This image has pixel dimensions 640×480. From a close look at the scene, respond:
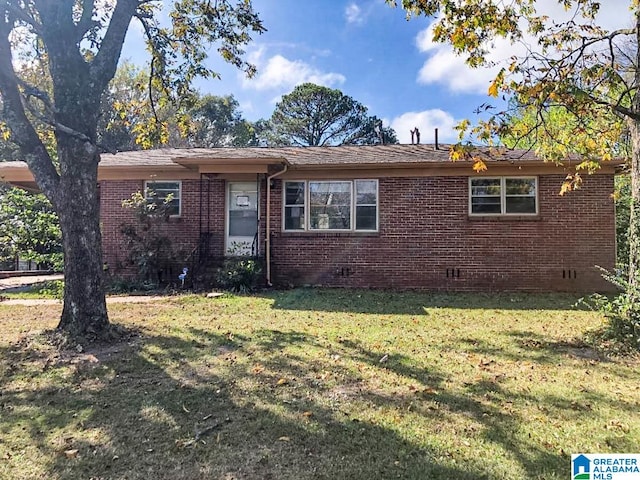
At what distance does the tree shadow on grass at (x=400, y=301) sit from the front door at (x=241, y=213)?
203 cm

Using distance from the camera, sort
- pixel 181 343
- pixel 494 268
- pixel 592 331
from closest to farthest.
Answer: pixel 181 343, pixel 592 331, pixel 494 268

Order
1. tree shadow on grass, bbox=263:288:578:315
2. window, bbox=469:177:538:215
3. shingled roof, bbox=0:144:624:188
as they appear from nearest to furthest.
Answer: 1. tree shadow on grass, bbox=263:288:578:315
2. shingled roof, bbox=0:144:624:188
3. window, bbox=469:177:538:215

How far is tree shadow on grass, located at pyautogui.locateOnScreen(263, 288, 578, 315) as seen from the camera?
8203mm

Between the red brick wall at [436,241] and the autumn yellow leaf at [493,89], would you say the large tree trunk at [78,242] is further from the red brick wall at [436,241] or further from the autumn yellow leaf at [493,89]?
the red brick wall at [436,241]

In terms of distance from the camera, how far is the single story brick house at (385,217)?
10.4 meters

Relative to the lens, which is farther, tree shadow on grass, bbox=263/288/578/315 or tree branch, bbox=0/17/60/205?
tree shadow on grass, bbox=263/288/578/315

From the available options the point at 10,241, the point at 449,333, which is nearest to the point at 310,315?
the point at 449,333

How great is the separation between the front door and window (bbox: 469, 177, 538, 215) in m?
5.51

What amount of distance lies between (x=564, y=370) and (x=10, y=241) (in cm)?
1228

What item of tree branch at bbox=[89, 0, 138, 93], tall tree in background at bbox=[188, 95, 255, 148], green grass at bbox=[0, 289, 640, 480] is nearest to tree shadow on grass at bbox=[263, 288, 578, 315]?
green grass at bbox=[0, 289, 640, 480]

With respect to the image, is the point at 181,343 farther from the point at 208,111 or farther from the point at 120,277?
the point at 208,111

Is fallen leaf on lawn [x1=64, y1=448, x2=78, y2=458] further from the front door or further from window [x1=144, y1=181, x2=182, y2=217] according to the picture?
window [x1=144, y1=181, x2=182, y2=217]

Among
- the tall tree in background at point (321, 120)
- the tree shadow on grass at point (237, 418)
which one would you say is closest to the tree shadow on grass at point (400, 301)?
the tree shadow on grass at point (237, 418)

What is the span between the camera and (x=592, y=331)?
6078 millimetres
